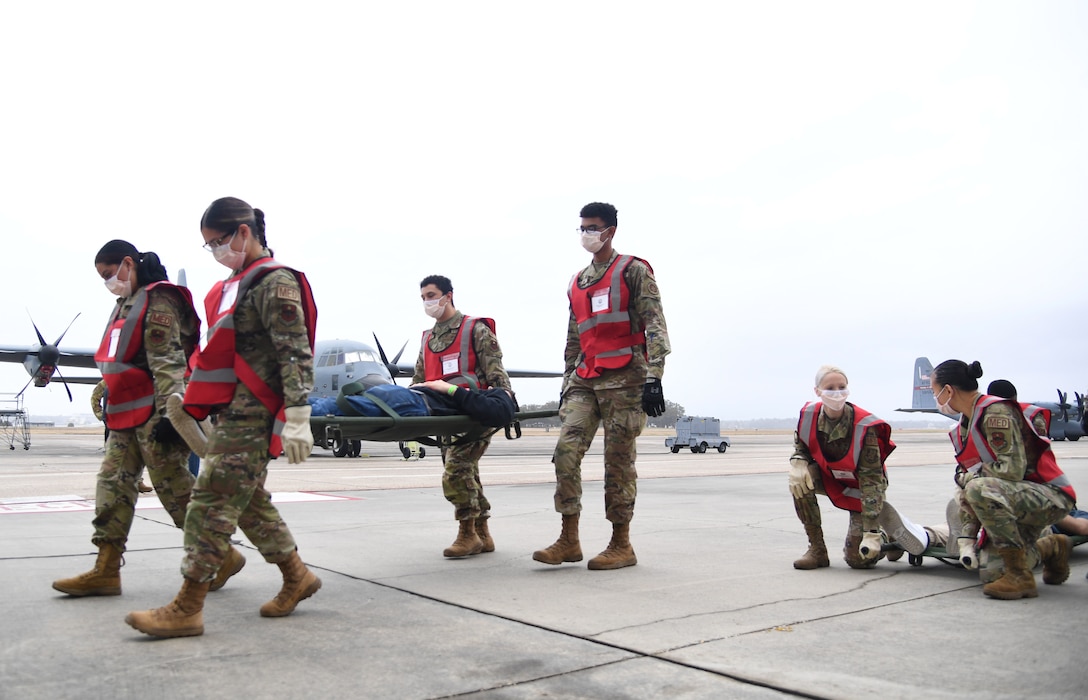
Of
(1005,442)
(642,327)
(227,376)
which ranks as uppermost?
(642,327)

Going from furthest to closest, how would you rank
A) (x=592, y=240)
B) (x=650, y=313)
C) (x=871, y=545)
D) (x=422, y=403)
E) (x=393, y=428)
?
1. (x=592, y=240)
2. (x=650, y=313)
3. (x=871, y=545)
4. (x=422, y=403)
5. (x=393, y=428)

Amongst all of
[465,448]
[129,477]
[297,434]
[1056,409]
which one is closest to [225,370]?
[297,434]

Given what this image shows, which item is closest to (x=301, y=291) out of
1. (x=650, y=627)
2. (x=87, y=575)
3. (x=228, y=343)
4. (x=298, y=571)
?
(x=228, y=343)

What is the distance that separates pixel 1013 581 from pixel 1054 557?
1.67ft

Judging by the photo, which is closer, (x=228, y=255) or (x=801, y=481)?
(x=228, y=255)

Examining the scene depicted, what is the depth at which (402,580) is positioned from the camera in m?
4.63

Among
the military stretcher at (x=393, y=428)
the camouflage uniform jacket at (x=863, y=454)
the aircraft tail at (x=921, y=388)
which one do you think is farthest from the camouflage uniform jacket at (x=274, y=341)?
the aircraft tail at (x=921, y=388)

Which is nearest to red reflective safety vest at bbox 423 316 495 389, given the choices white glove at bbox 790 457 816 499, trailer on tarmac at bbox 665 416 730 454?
white glove at bbox 790 457 816 499

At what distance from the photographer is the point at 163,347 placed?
4309 mm

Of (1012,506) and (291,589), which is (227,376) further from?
(1012,506)

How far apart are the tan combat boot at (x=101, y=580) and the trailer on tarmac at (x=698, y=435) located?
90.8 feet

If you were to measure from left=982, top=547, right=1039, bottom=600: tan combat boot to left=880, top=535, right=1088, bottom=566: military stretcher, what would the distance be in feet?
2.34

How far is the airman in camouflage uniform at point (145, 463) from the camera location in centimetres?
420

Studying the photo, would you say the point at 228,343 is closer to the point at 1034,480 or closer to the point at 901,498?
the point at 1034,480
